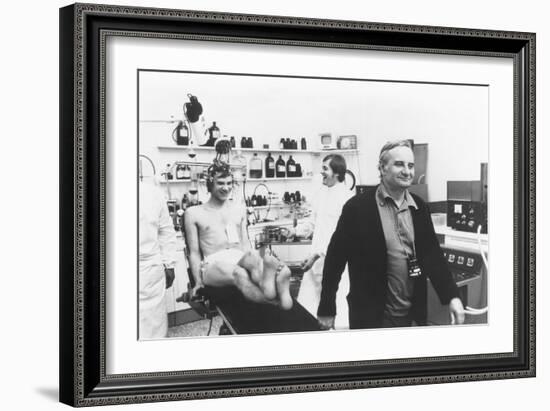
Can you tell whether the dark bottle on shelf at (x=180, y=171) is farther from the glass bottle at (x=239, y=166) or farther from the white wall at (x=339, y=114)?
the glass bottle at (x=239, y=166)

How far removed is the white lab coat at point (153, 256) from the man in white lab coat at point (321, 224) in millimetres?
460

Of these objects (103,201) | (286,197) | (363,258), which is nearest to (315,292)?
(363,258)

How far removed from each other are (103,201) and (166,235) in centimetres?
25

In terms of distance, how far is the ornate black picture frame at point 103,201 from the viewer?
3701mm

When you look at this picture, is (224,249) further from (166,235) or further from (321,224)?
(321,224)

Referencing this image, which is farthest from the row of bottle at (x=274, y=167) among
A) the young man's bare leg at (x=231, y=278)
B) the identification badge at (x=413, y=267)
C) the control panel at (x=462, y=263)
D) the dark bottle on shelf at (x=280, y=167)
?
the control panel at (x=462, y=263)

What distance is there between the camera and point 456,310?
4.24m

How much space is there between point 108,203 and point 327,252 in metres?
0.81

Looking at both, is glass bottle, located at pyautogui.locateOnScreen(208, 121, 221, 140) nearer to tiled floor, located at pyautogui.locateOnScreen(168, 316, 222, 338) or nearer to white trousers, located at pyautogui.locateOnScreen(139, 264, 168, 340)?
white trousers, located at pyautogui.locateOnScreen(139, 264, 168, 340)

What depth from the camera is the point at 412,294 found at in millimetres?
4156

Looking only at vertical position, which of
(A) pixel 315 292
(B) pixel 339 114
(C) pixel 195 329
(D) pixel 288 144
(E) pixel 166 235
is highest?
(B) pixel 339 114

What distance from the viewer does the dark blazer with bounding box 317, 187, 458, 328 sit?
4031 mm

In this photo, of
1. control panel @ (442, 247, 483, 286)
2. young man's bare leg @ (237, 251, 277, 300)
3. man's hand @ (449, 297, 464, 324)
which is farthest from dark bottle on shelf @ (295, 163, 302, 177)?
man's hand @ (449, 297, 464, 324)

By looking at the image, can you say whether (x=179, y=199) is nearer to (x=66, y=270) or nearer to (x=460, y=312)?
(x=66, y=270)
